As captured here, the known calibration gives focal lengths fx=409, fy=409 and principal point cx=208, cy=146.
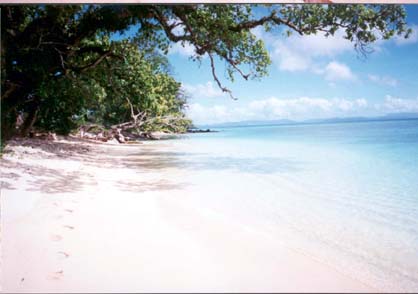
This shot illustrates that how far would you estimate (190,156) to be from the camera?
6.34 ft

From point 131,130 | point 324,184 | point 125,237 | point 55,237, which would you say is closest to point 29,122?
point 131,130

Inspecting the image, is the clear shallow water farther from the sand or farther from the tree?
the tree

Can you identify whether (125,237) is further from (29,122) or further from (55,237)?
(29,122)

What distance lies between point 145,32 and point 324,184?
110cm

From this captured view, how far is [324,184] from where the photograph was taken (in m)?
1.89

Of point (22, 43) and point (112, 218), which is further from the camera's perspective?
point (22, 43)

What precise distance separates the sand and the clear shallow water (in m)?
0.09

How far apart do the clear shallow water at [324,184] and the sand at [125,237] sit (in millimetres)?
89

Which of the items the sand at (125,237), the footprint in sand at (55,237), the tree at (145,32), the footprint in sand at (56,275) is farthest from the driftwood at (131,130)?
the footprint in sand at (56,275)

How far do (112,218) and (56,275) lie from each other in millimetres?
312

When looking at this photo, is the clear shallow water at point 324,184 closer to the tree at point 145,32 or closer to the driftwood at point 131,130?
the driftwood at point 131,130

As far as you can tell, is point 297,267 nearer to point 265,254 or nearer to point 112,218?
point 265,254

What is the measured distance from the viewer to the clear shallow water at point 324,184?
5.70ft

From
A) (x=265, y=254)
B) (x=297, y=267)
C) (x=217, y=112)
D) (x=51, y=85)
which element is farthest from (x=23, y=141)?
(x=297, y=267)
